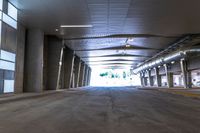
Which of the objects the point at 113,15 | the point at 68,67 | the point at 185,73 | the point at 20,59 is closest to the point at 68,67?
the point at 68,67

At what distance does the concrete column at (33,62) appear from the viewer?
80.9 feet

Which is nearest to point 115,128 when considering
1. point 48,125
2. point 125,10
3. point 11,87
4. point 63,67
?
point 48,125

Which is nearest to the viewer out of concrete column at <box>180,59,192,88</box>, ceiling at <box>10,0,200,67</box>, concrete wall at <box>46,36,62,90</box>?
ceiling at <box>10,0,200,67</box>

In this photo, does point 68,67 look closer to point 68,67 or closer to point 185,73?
point 68,67

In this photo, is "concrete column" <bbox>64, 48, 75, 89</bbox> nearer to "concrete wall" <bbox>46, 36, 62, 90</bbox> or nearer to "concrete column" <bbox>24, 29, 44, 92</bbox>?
"concrete wall" <bbox>46, 36, 62, 90</bbox>

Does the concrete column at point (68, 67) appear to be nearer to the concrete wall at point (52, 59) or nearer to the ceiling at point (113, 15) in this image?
the concrete wall at point (52, 59)

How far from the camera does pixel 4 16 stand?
18047 mm

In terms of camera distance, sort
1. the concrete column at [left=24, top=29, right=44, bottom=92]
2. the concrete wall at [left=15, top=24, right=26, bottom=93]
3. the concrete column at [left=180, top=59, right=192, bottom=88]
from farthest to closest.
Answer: the concrete column at [left=180, top=59, right=192, bottom=88] < the concrete column at [left=24, top=29, right=44, bottom=92] < the concrete wall at [left=15, top=24, right=26, bottom=93]

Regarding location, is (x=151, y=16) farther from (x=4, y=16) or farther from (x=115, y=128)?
(x=115, y=128)

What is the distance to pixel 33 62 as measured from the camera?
24875mm

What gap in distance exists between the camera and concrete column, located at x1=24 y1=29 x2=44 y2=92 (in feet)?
80.9

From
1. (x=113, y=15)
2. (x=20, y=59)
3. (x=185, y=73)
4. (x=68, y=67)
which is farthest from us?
(x=68, y=67)

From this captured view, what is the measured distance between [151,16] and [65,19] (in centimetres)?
711

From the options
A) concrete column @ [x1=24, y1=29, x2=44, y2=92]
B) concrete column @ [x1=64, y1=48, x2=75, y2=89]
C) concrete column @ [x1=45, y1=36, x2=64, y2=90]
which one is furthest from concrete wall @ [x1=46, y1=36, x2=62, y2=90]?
concrete column @ [x1=64, y1=48, x2=75, y2=89]
